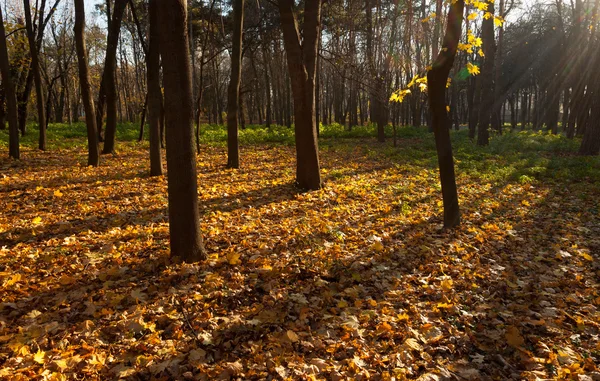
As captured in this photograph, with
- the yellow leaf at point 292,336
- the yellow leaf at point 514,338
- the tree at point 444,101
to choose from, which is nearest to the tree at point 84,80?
the tree at point 444,101

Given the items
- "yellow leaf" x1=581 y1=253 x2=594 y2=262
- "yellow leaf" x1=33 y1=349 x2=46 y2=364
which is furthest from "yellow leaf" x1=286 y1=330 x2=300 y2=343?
"yellow leaf" x1=581 y1=253 x2=594 y2=262

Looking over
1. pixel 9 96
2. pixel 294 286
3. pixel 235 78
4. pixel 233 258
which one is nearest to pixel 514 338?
pixel 294 286

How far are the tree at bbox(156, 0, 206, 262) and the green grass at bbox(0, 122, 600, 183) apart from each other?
951cm

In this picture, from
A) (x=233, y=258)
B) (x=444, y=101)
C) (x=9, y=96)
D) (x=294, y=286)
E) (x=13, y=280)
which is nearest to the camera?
(x=13, y=280)

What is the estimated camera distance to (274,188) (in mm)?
8734

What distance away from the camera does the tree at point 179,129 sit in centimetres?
384

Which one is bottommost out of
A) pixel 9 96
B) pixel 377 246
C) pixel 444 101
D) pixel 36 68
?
pixel 377 246

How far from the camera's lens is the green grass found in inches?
465

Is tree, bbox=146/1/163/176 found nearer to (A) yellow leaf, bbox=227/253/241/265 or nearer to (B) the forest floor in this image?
(B) the forest floor

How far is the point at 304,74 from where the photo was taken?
7.89 meters

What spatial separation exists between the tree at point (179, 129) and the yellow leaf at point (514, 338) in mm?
3436

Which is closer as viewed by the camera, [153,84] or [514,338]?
[514,338]

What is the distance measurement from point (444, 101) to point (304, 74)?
3118 mm

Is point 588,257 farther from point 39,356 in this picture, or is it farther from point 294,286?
→ point 39,356
